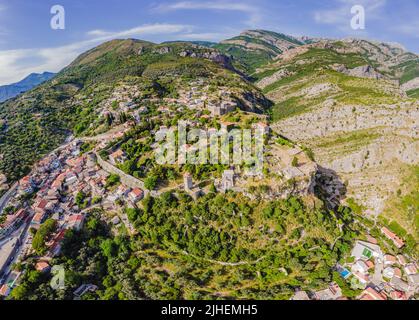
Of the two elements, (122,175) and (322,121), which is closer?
(122,175)

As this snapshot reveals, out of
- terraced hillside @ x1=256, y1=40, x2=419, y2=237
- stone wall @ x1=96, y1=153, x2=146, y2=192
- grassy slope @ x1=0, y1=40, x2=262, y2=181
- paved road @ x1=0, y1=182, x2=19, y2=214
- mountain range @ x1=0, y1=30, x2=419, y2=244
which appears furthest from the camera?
grassy slope @ x1=0, y1=40, x2=262, y2=181

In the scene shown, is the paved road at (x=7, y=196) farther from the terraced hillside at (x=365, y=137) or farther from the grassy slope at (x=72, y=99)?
the terraced hillside at (x=365, y=137)

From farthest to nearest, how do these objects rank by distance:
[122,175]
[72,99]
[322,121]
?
[72,99] → [322,121] → [122,175]

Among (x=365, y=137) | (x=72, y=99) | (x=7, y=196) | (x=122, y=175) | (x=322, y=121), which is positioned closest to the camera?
(x=122, y=175)

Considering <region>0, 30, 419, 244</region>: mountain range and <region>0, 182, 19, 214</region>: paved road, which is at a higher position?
<region>0, 30, 419, 244</region>: mountain range

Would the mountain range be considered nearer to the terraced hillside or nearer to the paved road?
the terraced hillside

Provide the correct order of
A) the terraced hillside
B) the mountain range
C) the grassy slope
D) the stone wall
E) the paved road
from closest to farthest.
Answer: the stone wall
the paved road
the terraced hillside
the mountain range
the grassy slope

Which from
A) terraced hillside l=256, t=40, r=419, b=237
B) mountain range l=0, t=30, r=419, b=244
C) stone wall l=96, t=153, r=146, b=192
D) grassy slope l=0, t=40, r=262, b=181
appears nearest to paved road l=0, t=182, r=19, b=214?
grassy slope l=0, t=40, r=262, b=181

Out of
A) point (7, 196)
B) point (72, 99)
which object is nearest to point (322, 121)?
point (7, 196)

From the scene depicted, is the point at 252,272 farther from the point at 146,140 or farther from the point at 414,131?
the point at 414,131

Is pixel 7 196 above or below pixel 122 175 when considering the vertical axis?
below

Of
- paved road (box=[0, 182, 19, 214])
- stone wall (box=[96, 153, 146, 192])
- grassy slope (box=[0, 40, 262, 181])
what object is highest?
grassy slope (box=[0, 40, 262, 181])

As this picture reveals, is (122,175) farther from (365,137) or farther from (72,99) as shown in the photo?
(72,99)
